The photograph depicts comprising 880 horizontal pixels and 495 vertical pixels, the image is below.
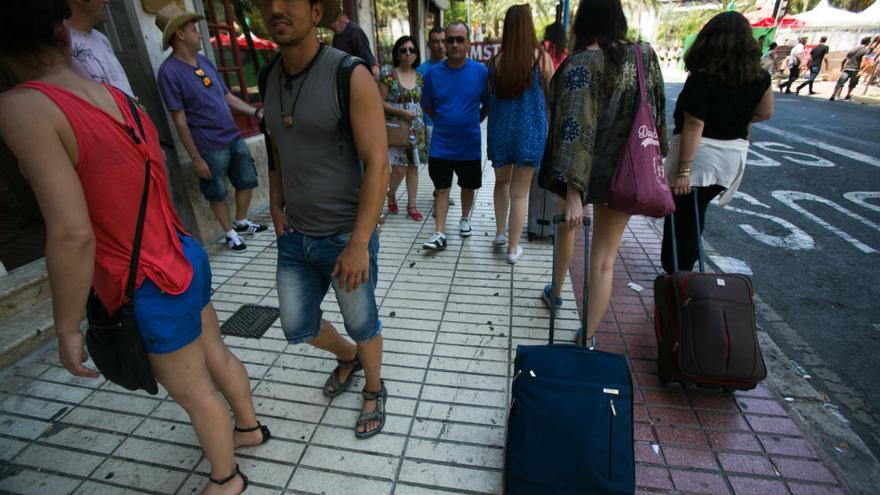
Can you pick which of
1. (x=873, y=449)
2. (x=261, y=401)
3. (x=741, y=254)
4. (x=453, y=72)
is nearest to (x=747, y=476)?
(x=873, y=449)

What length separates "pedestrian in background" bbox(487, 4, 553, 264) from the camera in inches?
128

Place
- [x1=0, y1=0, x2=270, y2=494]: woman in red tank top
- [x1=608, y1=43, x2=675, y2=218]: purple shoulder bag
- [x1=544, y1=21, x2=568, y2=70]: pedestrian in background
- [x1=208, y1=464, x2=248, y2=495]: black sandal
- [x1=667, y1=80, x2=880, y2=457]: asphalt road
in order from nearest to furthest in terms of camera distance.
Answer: [x1=0, y1=0, x2=270, y2=494]: woman in red tank top
[x1=208, y1=464, x2=248, y2=495]: black sandal
[x1=608, y1=43, x2=675, y2=218]: purple shoulder bag
[x1=667, y1=80, x2=880, y2=457]: asphalt road
[x1=544, y1=21, x2=568, y2=70]: pedestrian in background

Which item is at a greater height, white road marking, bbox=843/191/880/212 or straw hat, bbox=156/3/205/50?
straw hat, bbox=156/3/205/50

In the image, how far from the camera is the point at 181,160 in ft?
13.3

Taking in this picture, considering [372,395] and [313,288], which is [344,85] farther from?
[372,395]

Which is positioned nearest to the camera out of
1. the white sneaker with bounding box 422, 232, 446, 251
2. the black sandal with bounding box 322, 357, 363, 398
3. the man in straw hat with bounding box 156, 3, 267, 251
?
the black sandal with bounding box 322, 357, 363, 398

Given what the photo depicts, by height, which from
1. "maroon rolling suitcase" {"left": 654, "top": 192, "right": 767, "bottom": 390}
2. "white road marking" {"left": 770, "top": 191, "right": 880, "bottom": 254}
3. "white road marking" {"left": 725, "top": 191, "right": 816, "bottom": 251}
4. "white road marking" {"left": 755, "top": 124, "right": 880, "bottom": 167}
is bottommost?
"white road marking" {"left": 725, "top": 191, "right": 816, "bottom": 251}

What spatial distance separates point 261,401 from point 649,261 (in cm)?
339

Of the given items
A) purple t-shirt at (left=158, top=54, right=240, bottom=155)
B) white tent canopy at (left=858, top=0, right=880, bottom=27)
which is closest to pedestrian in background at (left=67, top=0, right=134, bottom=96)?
purple t-shirt at (left=158, top=54, right=240, bottom=155)

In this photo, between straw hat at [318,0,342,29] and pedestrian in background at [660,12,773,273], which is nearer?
straw hat at [318,0,342,29]

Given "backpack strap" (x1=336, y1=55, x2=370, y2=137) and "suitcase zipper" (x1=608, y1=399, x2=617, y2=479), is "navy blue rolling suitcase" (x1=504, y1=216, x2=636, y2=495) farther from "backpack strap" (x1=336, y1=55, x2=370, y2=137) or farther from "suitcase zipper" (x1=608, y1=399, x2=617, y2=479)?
"backpack strap" (x1=336, y1=55, x2=370, y2=137)

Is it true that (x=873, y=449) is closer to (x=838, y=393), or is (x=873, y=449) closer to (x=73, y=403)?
(x=838, y=393)

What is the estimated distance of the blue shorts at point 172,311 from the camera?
1448 millimetres

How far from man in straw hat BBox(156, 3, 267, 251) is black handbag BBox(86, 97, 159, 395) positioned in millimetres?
2032
